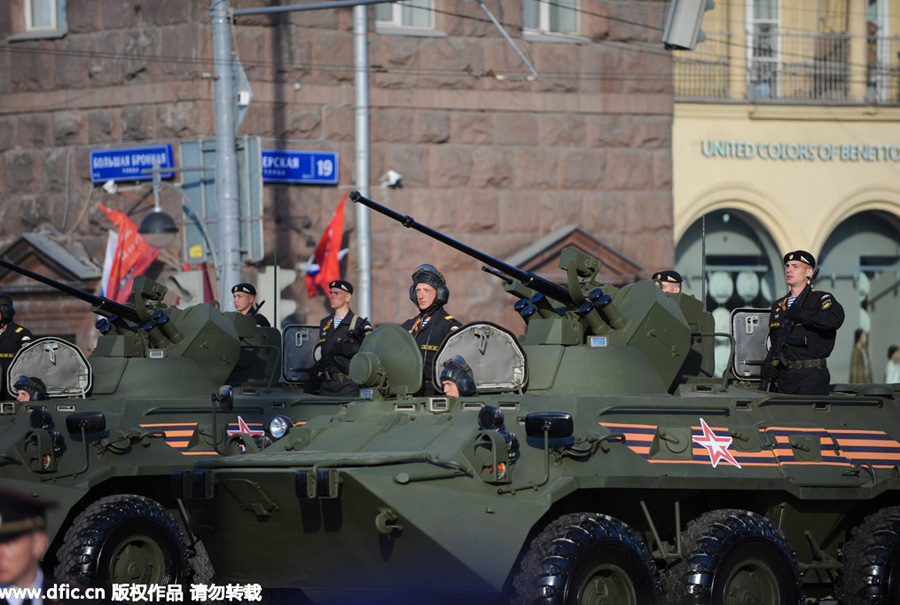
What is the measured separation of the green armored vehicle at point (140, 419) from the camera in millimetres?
12070

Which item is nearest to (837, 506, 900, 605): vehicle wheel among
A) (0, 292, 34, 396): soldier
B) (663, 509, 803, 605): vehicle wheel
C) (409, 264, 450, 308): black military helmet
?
(663, 509, 803, 605): vehicle wheel

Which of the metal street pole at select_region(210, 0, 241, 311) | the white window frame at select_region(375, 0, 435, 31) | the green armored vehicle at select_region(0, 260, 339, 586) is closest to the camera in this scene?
the green armored vehicle at select_region(0, 260, 339, 586)

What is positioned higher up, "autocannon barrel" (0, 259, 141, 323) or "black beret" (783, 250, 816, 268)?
"black beret" (783, 250, 816, 268)

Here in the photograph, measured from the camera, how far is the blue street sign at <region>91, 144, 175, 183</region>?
2234 centimetres

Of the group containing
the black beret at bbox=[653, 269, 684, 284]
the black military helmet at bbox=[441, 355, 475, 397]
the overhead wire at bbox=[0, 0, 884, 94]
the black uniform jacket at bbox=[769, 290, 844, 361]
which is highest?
the overhead wire at bbox=[0, 0, 884, 94]

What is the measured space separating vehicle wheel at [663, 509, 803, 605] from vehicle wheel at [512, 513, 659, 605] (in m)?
0.26

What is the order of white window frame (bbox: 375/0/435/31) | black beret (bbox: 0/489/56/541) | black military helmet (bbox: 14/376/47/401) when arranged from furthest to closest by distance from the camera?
white window frame (bbox: 375/0/435/31)
black military helmet (bbox: 14/376/47/401)
black beret (bbox: 0/489/56/541)

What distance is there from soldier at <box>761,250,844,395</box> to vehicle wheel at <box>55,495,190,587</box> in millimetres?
4750

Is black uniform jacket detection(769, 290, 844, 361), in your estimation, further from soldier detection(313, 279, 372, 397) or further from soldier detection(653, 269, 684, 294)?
soldier detection(313, 279, 372, 397)

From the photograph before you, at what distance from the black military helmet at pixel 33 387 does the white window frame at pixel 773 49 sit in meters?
15.4

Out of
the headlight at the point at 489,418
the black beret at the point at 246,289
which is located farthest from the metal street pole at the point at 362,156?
the headlight at the point at 489,418

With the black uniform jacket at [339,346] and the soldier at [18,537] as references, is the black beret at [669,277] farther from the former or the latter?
the soldier at [18,537]

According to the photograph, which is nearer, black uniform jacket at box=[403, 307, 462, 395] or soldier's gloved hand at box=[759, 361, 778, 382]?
black uniform jacket at box=[403, 307, 462, 395]

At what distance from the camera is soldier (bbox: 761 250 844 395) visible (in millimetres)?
11992
